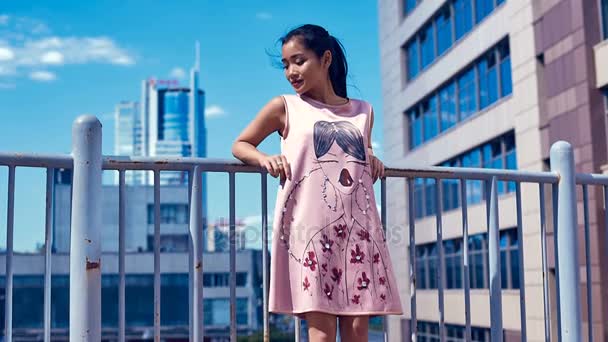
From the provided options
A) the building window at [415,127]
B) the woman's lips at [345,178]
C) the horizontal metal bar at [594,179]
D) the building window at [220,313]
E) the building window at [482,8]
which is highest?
the building window at [482,8]

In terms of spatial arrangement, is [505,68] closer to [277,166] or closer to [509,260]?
[509,260]

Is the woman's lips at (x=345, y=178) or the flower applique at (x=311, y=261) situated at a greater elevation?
the woman's lips at (x=345, y=178)

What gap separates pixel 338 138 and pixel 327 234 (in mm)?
363

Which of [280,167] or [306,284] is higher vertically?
[280,167]

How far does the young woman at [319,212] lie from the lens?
2867 mm

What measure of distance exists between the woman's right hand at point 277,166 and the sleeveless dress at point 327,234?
2 cm

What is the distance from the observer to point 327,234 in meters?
2.88

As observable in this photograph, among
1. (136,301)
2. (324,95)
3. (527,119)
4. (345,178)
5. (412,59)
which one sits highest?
(412,59)

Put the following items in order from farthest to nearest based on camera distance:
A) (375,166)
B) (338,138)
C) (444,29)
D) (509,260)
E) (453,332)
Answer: (444,29), (453,332), (509,260), (375,166), (338,138)

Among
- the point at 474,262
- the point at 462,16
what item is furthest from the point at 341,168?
the point at 462,16

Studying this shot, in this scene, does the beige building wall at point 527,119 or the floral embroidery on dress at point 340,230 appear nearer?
the floral embroidery on dress at point 340,230

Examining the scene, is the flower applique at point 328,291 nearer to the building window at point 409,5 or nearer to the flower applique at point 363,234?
the flower applique at point 363,234

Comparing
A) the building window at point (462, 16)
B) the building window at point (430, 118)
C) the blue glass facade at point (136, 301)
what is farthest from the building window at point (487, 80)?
the blue glass facade at point (136, 301)

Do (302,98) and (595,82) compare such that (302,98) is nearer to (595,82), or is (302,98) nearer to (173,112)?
(595,82)
